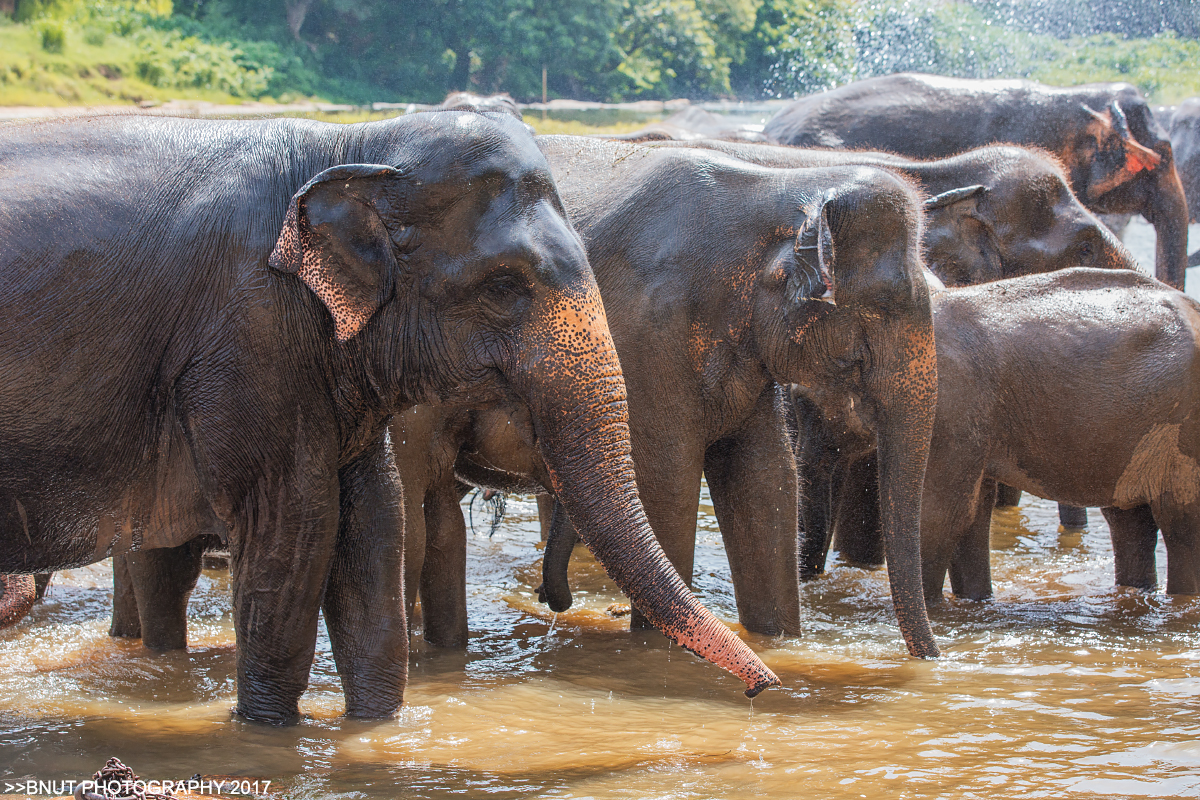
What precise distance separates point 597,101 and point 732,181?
81.9ft

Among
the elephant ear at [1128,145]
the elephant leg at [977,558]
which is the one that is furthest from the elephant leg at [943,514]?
the elephant ear at [1128,145]

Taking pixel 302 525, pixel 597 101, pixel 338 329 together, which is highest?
pixel 597 101

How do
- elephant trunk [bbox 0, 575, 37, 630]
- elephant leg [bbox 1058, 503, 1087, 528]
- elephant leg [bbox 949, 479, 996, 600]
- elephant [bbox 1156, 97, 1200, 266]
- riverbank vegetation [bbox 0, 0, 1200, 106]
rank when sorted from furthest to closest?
riverbank vegetation [bbox 0, 0, 1200, 106], elephant [bbox 1156, 97, 1200, 266], elephant leg [bbox 1058, 503, 1087, 528], elephant leg [bbox 949, 479, 996, 600], elephant trunk [bbox 0, 575, 37, 630]

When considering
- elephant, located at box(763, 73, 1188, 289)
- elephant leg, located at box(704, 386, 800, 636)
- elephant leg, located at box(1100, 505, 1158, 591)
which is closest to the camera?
elephant leg, located at box(704, 386, 800, 636)

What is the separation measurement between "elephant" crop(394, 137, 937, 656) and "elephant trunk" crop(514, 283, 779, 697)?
4.66 feet

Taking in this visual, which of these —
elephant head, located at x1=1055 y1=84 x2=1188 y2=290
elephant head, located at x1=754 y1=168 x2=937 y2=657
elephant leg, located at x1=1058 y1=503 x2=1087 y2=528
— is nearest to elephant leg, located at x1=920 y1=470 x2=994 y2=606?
elephant head, located at x1=754 y1=168 x2=937 y2=657

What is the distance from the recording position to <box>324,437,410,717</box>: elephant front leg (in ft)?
12.0

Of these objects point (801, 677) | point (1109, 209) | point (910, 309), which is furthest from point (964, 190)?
point (1109, 209)

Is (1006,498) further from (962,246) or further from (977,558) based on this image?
(977,558)

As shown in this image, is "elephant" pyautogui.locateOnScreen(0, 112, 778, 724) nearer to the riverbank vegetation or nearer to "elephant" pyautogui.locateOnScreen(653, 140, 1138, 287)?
"elephant" pyautogui.locateOnScreen(653, 140, 1138, 287)

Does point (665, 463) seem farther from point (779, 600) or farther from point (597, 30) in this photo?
point (597, 30)

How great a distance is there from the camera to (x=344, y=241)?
124 inches

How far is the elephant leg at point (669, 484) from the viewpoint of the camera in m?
4.64

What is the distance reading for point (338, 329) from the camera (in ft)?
10.5
